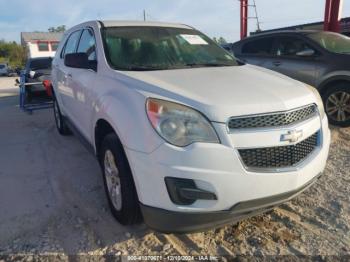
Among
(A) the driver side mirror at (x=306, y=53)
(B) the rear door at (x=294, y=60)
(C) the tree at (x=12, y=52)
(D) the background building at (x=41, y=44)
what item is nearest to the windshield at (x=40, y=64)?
(B) the rear door at (x=294, y=60)

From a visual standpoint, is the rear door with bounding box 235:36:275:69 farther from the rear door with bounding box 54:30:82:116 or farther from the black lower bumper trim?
the black lower bumper trim

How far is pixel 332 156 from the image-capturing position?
183 inches

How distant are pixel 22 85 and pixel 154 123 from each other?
22.5 ft

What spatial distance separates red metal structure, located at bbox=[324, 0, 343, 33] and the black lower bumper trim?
9.39 metres

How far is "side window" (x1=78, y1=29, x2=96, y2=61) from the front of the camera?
3719 millimetres

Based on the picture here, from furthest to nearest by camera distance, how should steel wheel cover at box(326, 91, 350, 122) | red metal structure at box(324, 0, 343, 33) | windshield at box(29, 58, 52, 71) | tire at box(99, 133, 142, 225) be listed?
red metal structure at box(324, 0, 343, 33)
windshield at box(29, 58, 52, 71)
steel wheel cover at box(326, 91, 350, 122)
tire at box(99, 133, 142, 225)

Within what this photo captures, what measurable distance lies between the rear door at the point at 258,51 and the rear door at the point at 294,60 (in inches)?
4.7

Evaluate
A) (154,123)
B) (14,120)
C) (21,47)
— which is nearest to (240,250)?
(154,123)

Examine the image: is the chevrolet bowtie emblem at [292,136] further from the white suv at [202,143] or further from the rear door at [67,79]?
the rear door at [67,79]

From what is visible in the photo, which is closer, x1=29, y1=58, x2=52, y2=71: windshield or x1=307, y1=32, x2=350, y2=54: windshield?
x1=307, y1=32, x2=350, y2=54: windshield

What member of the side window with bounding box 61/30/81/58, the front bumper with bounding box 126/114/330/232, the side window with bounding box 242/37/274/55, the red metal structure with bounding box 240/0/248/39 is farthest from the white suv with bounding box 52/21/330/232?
the red metal structure with bounding box 240/0/248/39

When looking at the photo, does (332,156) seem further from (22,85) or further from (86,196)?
(22,85)

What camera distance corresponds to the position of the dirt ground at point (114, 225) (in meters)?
2.73

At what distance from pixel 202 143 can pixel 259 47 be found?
18.2 feet
